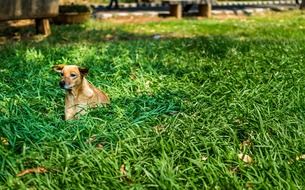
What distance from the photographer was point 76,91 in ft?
15.4

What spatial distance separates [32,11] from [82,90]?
7060 mm

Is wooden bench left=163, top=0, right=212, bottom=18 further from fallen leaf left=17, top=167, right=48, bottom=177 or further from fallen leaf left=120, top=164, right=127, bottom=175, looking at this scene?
fallen leaf left=17, top=167, right=48, bottom=177

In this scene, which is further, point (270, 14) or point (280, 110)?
point (270, 14)

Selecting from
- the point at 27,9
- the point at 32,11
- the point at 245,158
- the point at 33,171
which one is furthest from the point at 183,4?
the point at 33,171

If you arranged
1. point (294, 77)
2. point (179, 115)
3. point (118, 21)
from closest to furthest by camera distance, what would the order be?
1. point (179, 115)
2. point (294, 77)
3. point (118, 21)

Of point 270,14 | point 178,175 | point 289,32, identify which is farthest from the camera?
point 270,14

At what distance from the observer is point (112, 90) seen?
568 centimetres

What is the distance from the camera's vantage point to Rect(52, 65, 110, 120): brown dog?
4531 millimetres

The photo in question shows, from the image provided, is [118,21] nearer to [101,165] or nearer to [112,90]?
[112,90]

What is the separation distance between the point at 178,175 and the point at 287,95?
2151 millimetres

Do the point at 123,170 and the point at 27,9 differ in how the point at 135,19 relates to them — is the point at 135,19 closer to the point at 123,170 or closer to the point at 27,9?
the point at 27,9

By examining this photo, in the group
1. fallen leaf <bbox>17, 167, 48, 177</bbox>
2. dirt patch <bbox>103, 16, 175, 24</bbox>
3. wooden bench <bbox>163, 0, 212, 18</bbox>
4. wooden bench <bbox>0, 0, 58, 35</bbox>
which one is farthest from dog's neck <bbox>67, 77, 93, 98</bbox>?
wooden bench <bbox>163, 0, 212, 18</bbox>

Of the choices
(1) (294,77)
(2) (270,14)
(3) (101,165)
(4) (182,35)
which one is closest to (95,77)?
(1) (294,77)

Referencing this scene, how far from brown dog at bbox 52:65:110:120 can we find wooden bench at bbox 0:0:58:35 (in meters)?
6.45
